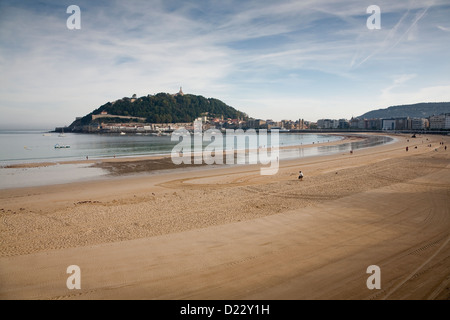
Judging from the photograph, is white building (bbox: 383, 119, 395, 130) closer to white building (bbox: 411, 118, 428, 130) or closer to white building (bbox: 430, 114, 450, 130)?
white building (bbox: 411, 118, 428, 130)

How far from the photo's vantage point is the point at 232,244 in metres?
7.14

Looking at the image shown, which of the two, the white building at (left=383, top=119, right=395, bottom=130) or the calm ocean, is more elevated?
the white building at (left=383, top=119, right=395, bottom=130)

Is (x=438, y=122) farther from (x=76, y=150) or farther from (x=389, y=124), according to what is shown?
(x=76, y=150)

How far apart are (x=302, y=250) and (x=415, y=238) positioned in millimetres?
3258

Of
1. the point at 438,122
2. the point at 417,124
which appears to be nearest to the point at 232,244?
the point at 438,122

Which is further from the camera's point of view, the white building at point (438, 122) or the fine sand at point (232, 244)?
the white building at point (438, 122)

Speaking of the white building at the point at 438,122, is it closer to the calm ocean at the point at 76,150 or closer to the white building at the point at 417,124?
the white building at the point at 417,124

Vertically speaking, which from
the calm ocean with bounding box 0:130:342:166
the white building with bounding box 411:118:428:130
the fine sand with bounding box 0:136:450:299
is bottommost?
the fine sand with bounding box 0:136:450:299

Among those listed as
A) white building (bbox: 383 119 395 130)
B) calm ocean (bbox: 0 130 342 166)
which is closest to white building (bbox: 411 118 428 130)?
white building (bbox: 383 119 395 130)

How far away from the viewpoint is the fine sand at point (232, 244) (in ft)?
16.9

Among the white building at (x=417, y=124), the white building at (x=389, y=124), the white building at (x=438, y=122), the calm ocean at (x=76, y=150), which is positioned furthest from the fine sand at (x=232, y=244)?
the white building at (x=389, y=124)

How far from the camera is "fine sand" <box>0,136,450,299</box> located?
516cm

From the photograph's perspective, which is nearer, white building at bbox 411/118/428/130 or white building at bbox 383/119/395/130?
white building at bbox 411/118/428/130
